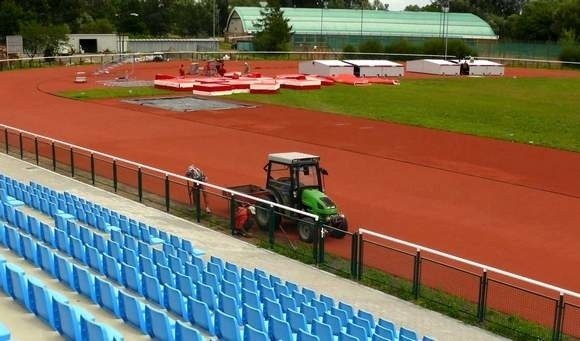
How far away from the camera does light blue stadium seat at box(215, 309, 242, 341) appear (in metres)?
10.4

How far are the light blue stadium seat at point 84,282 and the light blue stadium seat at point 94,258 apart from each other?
1330 mm

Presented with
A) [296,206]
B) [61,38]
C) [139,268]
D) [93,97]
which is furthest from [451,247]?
[61,38]

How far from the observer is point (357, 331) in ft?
36.0

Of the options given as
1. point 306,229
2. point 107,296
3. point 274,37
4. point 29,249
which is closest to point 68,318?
point 107,296

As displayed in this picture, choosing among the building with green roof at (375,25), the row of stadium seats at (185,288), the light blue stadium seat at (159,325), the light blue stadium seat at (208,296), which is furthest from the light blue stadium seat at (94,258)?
the building with green roof at (375,25)

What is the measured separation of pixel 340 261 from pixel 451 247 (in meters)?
3.55

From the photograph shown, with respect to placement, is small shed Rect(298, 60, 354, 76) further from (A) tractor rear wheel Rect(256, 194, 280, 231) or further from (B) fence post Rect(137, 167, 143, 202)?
(A) tractor rear wheel Rect(256, 194, 280, 231)

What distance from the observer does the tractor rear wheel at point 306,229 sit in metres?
18.6

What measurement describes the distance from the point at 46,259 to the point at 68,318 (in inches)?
169

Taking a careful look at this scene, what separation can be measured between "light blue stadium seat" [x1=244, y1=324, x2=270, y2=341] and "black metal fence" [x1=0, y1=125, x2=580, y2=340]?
20.0 ft

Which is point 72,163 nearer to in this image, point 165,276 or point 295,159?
point 295,159

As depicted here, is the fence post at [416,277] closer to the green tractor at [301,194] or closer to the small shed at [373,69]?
the green tractor at [301,194]

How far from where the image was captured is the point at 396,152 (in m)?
34.7

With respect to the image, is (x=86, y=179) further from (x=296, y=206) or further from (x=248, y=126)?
(x=248, y=126)
